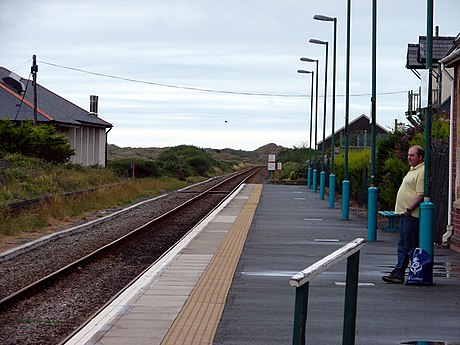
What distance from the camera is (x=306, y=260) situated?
15531 mm

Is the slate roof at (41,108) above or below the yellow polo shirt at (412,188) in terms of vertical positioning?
above

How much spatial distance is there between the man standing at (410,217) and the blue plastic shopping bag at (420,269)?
260 mm

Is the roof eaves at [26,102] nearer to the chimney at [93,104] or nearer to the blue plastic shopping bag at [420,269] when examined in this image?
the chimney at [93,104]

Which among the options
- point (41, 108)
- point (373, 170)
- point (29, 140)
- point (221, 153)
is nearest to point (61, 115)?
point (41, 108)

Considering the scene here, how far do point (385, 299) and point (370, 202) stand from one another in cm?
846

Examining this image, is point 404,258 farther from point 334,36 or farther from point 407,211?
point 334,36

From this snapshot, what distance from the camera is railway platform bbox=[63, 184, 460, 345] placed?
8883 mm

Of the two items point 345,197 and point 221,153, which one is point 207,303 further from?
point 221,153

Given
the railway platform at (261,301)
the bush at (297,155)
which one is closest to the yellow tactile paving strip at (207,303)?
the railway platform at (261,301)

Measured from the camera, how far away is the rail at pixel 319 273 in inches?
231

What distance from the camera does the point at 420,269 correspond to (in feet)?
39.9

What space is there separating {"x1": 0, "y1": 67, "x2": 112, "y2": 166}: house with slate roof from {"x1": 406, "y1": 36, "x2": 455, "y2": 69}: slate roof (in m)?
20.9

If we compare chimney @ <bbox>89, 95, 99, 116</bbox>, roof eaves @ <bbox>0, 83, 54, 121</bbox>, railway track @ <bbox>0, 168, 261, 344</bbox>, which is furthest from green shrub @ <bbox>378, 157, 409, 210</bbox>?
chimney @ <bbox>89, 95, 99, 116</bbox>

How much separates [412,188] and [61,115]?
43663 millimetres
